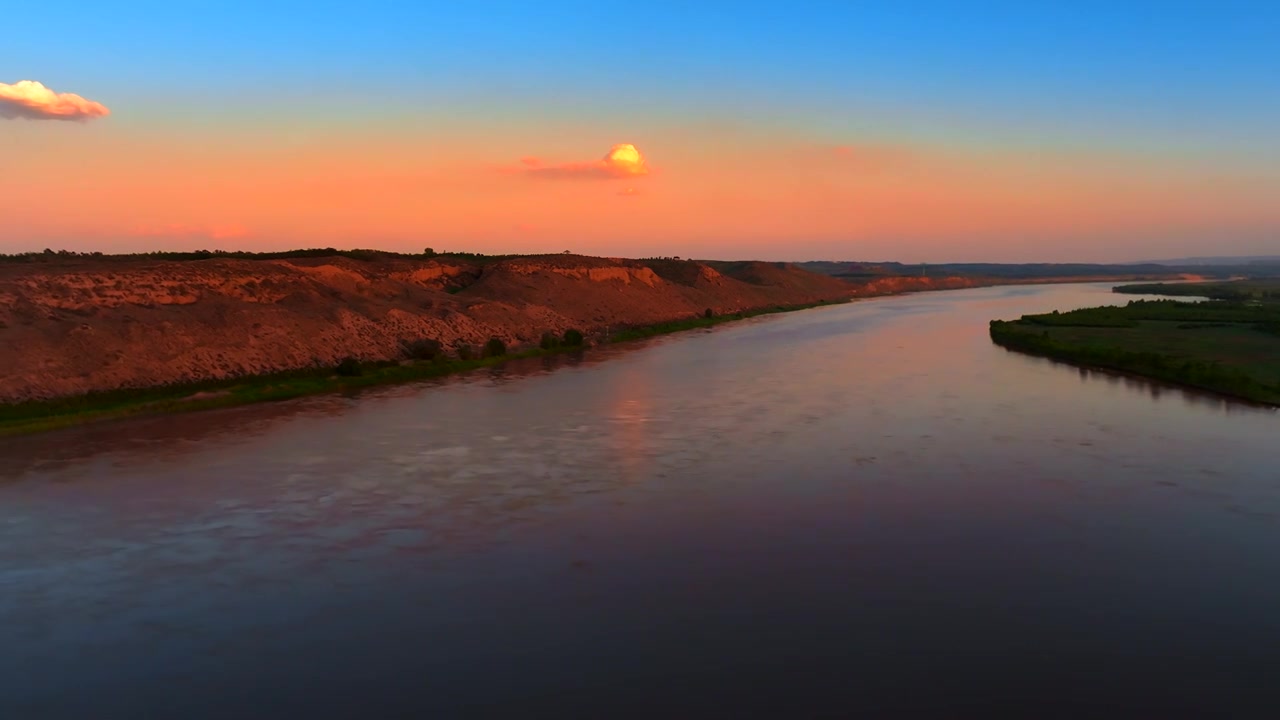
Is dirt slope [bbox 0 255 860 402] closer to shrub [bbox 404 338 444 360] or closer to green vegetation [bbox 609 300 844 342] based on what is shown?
shrub [bbox 404 338 444 360]

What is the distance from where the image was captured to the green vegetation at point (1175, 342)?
133ft

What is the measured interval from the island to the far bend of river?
920cm

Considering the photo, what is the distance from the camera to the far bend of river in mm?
11211

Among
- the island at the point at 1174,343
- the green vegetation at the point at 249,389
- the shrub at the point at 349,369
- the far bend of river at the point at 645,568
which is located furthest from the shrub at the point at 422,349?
the island at the point at 1174,343

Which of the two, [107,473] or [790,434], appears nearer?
[107,473]

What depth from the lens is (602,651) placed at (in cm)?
1224

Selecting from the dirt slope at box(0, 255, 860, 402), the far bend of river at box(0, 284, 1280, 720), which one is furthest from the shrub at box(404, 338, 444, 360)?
the far bend of river at box(0, 284, 1280, 720)

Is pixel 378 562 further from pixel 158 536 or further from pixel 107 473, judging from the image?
pixel 107 473

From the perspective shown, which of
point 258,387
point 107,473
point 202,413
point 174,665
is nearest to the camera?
point 174,665

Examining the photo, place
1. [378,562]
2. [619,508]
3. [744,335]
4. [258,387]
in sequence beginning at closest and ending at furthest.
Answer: [378,562] → [619,508] → [258,387] → [744,335]

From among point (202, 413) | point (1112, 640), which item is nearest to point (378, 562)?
point (1112, 640)

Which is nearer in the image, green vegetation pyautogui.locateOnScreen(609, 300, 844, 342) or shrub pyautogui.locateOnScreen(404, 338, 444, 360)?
shrub pyautogui.locateOnScreen(404, 338, 444, 360)

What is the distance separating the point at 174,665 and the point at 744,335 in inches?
2663

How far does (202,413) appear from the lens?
112ft
